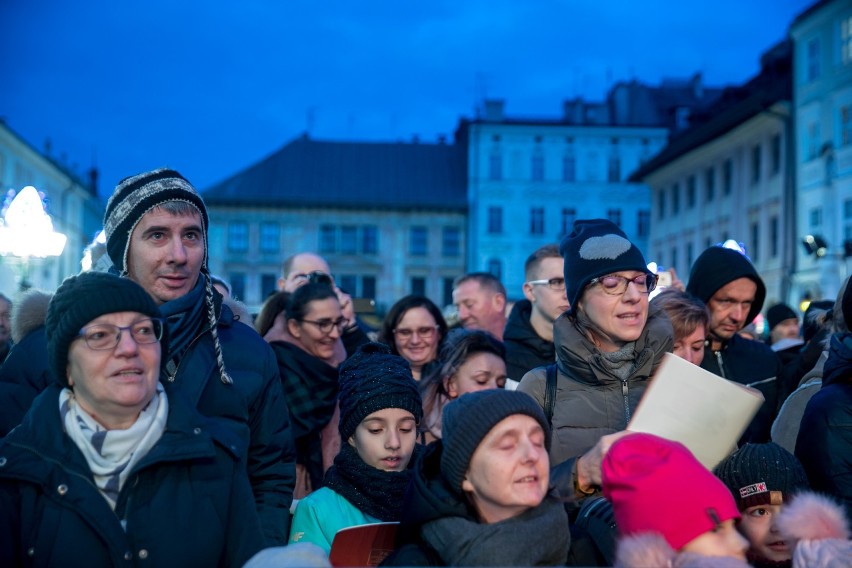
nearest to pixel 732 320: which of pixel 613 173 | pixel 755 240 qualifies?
pixel 755 240

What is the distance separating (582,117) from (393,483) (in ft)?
190

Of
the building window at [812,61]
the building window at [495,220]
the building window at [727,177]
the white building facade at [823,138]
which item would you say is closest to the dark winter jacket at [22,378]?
the white building facade at [823,138]

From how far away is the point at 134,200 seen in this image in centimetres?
351

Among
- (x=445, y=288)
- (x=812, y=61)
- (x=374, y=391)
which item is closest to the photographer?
(x=374, y=391)

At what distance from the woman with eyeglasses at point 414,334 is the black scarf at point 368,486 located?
2.22 m

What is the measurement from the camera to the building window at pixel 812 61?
32.1 metres

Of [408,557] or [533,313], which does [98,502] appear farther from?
[533,313]

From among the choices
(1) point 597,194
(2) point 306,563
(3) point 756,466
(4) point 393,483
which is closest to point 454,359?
(4) point 393,483

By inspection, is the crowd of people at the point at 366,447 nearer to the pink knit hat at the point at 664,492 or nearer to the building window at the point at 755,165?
the pink knit hat at the point at 664,492

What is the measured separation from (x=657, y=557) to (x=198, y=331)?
5.95ft

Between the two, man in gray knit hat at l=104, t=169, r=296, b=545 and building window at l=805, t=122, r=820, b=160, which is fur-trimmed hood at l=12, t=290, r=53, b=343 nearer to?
man in gray knit hat at l=104, t=169, r=296, b=545

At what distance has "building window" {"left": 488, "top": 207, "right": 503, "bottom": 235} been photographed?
5922 cm

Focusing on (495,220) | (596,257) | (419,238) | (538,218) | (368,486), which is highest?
(538,218)

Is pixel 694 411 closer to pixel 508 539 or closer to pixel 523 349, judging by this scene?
pixel 508 539
